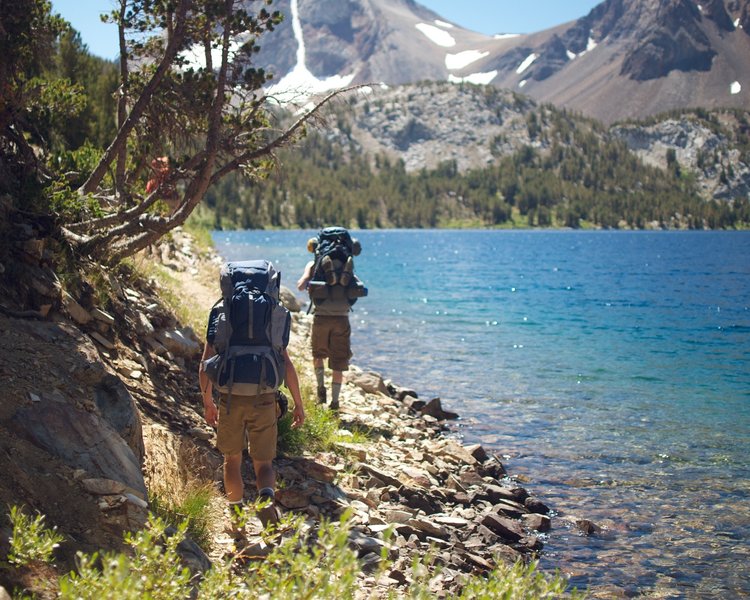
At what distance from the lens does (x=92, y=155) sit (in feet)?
44.6

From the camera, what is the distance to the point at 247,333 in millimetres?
6801

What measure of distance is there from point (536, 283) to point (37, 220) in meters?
54.3

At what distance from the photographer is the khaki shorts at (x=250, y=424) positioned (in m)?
7.01

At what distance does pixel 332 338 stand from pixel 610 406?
8240 mm

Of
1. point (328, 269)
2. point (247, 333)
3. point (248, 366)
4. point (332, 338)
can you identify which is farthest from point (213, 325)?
point (332, 338)

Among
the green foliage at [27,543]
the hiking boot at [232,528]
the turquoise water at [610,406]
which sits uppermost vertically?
the green foliage at [27,543]

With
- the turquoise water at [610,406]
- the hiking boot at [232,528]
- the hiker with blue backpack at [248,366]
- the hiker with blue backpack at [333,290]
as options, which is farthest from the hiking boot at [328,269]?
the hiking boot at [232,528]

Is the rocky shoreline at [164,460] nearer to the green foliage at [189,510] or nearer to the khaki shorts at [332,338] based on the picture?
the green foliage at [189,510]

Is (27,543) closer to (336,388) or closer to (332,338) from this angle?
(332,338)

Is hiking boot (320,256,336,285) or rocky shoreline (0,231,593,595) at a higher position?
hiking boot (320,256,336,285)

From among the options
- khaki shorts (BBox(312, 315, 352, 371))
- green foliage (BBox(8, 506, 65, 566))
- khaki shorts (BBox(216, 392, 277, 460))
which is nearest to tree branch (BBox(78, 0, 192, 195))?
khaki shorts (BBox(312, 315, 352, 371))

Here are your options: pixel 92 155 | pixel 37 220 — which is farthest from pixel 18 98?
pixel 92 155

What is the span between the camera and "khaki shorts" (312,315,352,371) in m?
12.3

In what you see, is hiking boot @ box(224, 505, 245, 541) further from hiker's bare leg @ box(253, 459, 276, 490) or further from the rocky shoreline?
hiker's bare leg @ box(253, 459, 276, 490)
